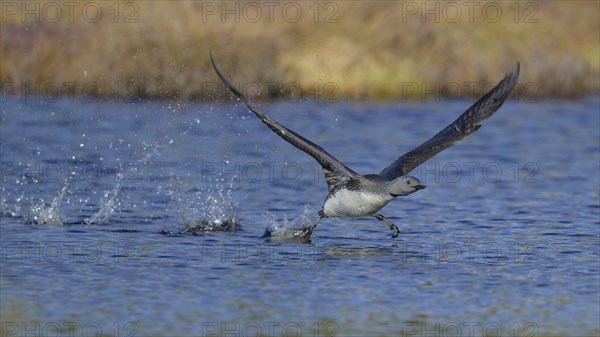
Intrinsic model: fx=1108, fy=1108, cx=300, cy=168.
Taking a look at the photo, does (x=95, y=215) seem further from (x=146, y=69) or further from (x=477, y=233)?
(x=146, y=69)

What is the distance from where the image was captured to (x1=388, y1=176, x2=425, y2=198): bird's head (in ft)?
37.4

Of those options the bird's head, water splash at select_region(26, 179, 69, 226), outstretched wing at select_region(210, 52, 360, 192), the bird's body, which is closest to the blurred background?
water splash at select_region(26, 179, 69, 226)

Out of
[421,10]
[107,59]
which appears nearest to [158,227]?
[107,59]

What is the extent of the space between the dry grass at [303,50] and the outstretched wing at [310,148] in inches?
455

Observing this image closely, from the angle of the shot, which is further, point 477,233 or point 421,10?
point 421,10

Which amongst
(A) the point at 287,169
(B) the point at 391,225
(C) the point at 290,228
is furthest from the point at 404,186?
(A) the point at 287,169

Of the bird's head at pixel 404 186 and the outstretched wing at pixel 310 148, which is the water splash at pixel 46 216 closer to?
the outstretched wing at pixel 310 148

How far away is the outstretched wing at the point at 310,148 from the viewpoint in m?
10.5

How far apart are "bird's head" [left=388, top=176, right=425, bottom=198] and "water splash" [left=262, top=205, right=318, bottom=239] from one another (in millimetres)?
1263

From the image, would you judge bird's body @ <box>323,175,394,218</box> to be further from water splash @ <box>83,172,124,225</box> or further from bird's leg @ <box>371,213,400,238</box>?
water splash @ <box>83,172,124,225</box>

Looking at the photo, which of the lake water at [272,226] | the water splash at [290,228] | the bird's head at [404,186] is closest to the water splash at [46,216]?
the lake water at [272,226]

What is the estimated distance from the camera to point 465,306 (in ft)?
30.9

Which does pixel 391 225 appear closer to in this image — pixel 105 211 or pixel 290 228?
pixel 290 228

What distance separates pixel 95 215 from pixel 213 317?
4.75m
